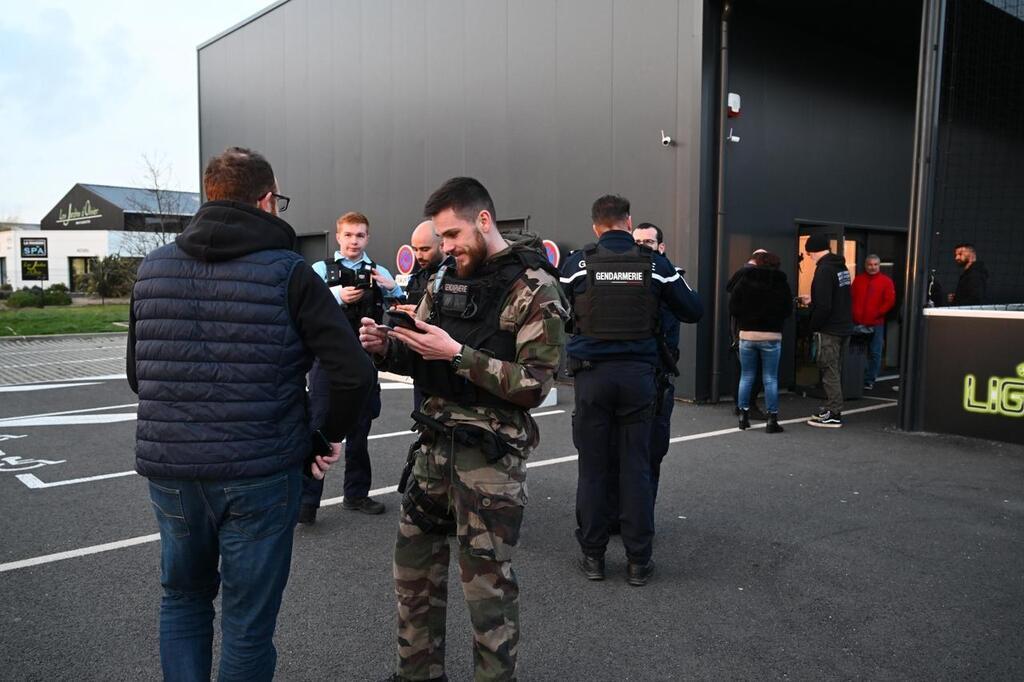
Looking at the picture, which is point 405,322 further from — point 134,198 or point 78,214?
point 78,214

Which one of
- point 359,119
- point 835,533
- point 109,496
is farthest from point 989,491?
point 359,119

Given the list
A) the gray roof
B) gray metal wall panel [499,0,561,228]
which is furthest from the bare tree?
gray metal wall panel [499,0,561,228]

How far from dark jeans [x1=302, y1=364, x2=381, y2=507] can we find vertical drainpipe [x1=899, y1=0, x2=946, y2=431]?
5.84 m

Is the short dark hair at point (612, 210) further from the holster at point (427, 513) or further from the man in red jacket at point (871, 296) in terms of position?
the man in red jacket at point (871, 296)

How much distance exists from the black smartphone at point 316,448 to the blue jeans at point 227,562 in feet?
0.29

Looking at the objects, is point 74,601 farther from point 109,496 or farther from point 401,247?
point 401,247

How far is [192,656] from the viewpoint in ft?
7.38

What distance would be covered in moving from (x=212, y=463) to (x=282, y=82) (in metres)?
17.0

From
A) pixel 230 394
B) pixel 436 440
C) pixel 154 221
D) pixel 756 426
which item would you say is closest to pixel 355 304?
pixel 436 440

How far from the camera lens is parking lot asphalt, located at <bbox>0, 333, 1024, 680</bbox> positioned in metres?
3.10

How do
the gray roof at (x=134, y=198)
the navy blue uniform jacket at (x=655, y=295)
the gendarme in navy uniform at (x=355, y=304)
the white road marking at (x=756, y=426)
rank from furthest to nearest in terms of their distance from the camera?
the gray roof at (x=134, y=198), the white road marking at (x=756, y=426), the gendarme in navy uniform at (x=355, y=304), the navy blue uniform jacket at (x=655, y=295)

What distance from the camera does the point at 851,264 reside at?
37.9 ft

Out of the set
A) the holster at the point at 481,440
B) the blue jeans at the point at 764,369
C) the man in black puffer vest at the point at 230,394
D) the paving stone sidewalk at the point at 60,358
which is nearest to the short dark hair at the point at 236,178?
the man in black puffer vest at the point at 230,394

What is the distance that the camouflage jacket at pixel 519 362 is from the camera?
2.45m
